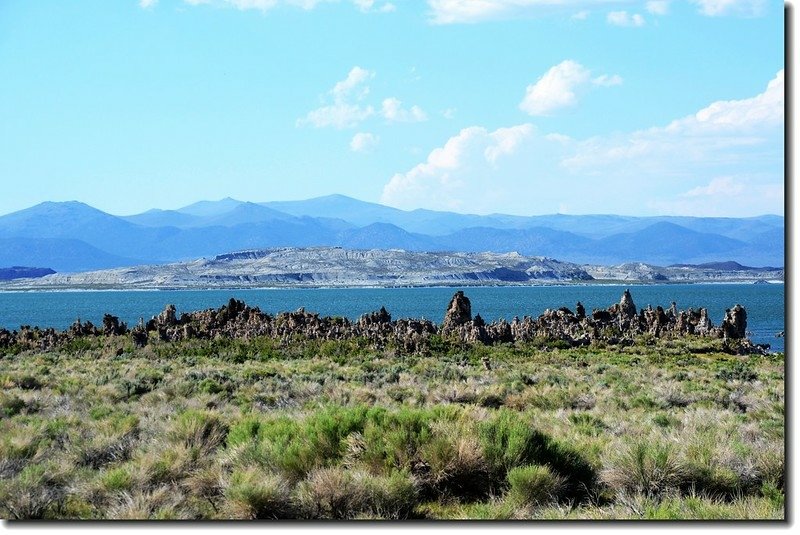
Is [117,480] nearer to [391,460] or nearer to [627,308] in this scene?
[391,460]

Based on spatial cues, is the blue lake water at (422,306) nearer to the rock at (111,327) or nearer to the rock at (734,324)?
the rock at (734,324)

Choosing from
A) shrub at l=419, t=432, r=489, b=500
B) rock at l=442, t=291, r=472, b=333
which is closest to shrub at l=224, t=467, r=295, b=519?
shrub at l=419, t=432, r=489, b=500

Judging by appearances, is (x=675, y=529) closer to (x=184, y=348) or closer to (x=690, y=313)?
A: (x=184, y=348)

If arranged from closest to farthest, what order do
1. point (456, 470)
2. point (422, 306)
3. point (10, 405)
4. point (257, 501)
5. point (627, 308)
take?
point (257, 501)
point (456, 470)
point (10, 405)
point (627, 308)
point (422, 306)

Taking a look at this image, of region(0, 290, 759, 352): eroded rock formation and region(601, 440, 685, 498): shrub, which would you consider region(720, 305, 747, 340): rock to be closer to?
region(0, 290, 759, 352): eroded rock formation

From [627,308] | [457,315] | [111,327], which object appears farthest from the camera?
[627,308]

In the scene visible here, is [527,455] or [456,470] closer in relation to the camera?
[456,470]

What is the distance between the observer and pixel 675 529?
6.95 metres

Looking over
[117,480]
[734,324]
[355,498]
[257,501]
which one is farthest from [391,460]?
[734,324]

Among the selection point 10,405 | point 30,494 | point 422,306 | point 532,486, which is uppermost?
point 532,486

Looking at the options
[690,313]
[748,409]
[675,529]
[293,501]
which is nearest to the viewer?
[675,529]

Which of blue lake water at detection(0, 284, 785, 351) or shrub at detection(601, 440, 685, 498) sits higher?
shrub at detection(601, 440, 685, 498)

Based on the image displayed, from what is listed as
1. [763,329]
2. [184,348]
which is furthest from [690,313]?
[184,348]

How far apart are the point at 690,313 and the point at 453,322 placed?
42.4 feet
